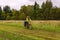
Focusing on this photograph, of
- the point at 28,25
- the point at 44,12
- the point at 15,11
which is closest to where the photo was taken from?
the point at 28,25

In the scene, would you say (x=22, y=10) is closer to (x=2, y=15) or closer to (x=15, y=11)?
(x=15, y=11)

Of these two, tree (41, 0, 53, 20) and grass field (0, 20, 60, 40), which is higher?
tree (41, 0, 53, 20)

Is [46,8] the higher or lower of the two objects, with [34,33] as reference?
higher

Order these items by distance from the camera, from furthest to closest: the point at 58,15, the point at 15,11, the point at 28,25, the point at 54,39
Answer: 1. the point at 15,11
2. the point at 58,15
3. the point at 28,25
4. the point at 54,39

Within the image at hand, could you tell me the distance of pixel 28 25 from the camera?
2514 centimetres

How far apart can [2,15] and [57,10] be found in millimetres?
20407

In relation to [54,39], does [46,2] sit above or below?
above

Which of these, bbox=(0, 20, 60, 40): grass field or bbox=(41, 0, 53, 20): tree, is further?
bbox=(41, 0, 53, 20): tree

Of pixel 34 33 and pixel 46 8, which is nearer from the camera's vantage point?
pixel 34 33

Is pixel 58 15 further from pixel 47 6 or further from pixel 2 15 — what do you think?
pixel 2 15

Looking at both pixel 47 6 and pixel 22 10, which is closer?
pixel 47 6

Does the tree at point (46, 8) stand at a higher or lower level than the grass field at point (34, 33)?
higher

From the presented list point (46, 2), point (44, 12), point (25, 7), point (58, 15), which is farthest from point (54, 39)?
point (25, 7)

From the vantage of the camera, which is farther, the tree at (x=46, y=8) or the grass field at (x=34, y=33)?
the tree at (x=46, y=8)
